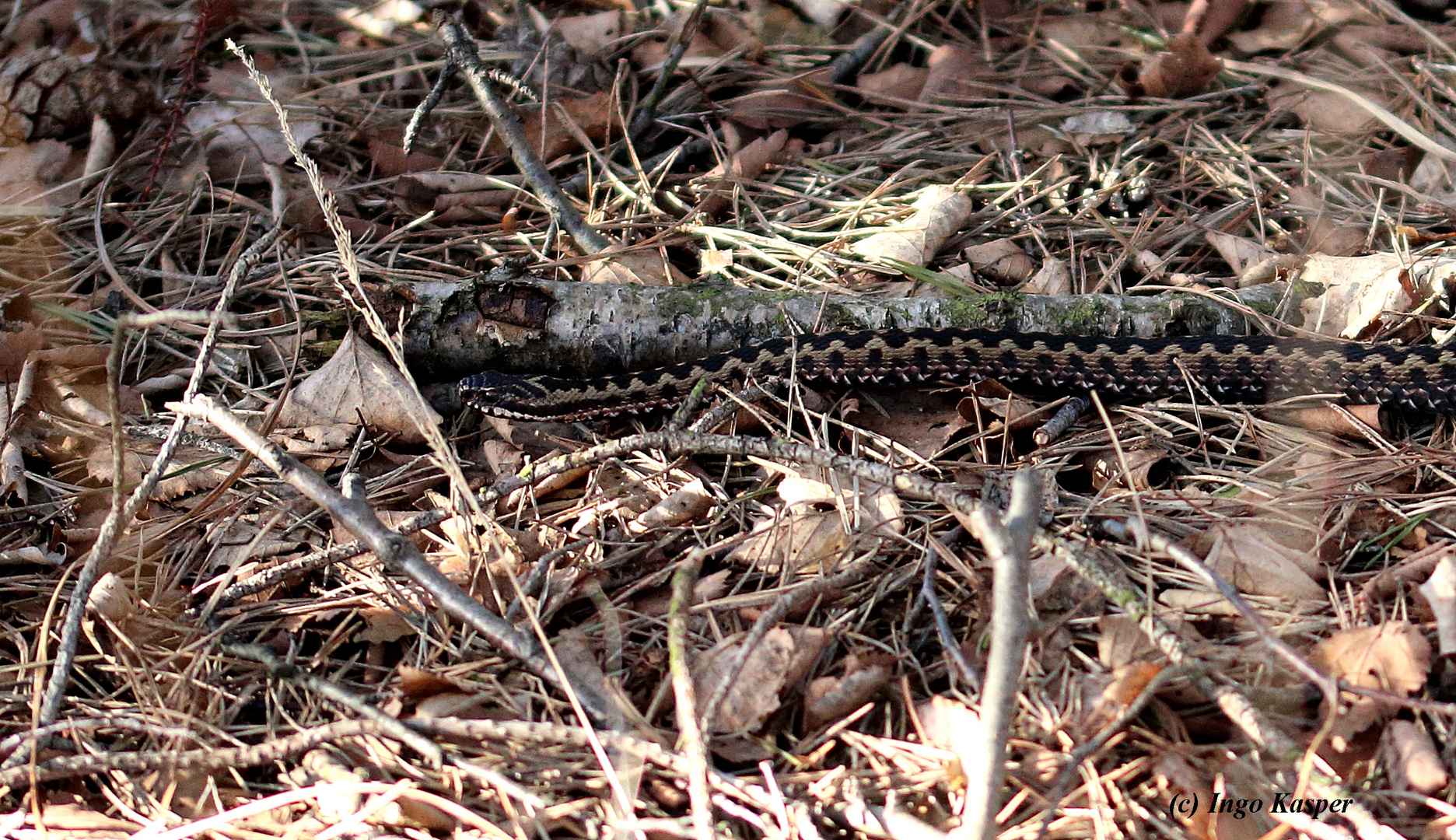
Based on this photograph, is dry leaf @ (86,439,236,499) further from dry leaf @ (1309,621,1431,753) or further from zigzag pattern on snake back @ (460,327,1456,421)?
dry leaf @ (1309,621,1431,753)

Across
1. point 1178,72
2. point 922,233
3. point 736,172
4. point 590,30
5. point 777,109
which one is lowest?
point 922,233

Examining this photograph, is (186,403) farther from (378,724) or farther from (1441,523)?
(1441,523)

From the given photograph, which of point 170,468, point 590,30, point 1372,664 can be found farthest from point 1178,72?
point 170,468

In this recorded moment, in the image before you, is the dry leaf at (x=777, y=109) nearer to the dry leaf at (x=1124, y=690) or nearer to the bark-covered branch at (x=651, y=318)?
the bark-covered branch at (x=651, y=318)

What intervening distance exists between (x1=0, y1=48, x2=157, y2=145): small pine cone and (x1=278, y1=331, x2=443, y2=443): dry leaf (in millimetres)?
2875

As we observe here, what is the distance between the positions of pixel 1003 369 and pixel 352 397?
116 inches

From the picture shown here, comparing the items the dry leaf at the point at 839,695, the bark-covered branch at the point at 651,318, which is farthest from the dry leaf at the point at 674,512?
the bark-covered branch at the point at 651,318

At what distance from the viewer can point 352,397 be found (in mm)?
4223

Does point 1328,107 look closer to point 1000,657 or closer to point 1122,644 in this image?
point 1122,644

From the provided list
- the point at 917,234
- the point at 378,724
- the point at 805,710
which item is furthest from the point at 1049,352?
the point at 378,724

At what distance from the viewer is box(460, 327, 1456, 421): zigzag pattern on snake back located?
4.17m

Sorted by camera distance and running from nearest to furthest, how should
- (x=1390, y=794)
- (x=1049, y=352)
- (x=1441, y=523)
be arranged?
1. (x=1390, y=794)
2. (x=1441, y=523)
3. (x=1049, y=352)

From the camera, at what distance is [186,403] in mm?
3084

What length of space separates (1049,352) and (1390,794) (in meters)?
2.38
